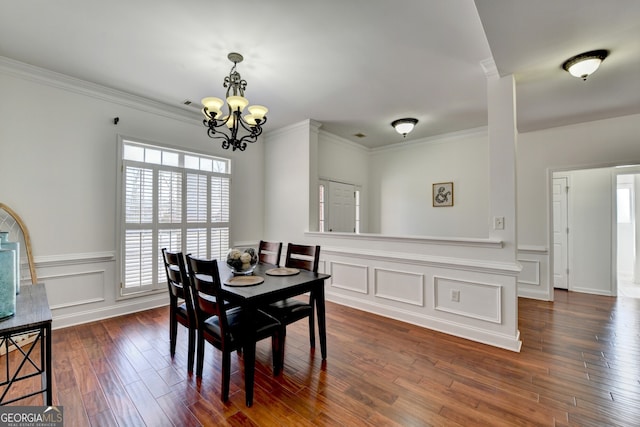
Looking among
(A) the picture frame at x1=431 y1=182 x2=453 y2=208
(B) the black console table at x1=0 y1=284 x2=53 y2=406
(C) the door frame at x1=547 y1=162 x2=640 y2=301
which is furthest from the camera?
(A) the picture frame at x1=431 y1=182 x2=453 y2=208

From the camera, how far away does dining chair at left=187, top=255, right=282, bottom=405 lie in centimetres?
182

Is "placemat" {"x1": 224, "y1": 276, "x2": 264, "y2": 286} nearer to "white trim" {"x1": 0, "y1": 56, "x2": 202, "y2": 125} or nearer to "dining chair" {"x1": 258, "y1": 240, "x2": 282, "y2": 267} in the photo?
"dining chair" {"x1": 258, "y1": 240, "x2": 282, "y2": 267}

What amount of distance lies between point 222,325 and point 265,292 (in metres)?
0.35

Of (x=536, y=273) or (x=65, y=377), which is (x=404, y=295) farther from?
(x=65, y=377)

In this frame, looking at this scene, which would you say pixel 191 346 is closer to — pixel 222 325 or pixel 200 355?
pixel 200 355

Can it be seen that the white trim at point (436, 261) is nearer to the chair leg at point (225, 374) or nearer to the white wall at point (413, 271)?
the white wall at point (413, 271)

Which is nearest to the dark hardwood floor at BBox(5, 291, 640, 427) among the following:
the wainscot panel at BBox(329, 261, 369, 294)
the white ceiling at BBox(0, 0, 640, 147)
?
the wainscot panel at BBox(329, 261, 369, 294)

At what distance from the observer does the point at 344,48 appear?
2.47 meters

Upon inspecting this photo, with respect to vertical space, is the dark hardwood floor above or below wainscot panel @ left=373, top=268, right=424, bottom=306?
below

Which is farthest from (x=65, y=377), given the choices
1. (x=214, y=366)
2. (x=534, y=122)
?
(x=534, y=122)

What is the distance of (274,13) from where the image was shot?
204 centimetres

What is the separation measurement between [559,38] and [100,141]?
473 cm

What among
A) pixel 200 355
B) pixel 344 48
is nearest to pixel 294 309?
pixel 200 355

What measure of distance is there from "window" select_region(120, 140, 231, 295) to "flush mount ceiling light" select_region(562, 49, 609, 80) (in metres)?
4.33
